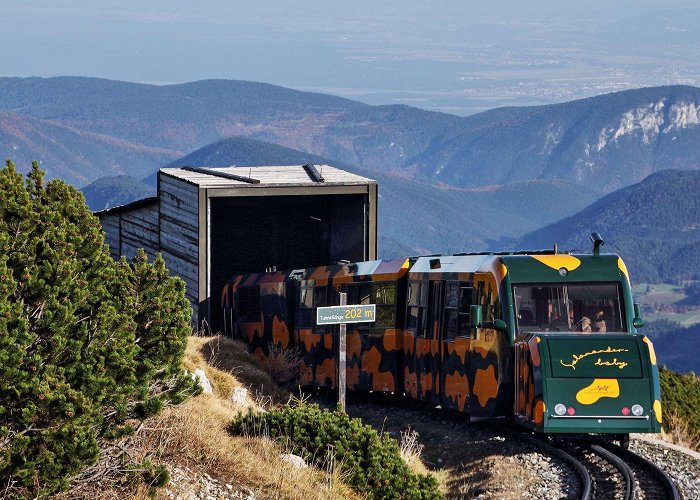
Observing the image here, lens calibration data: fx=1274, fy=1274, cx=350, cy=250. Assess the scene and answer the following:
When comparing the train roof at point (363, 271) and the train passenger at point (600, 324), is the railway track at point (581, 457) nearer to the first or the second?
the train passenger at point (600, 324)

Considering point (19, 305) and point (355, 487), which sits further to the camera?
point (355, 487)

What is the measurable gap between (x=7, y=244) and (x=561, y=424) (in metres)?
9.28

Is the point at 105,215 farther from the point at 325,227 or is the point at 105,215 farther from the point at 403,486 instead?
the point at 403,486

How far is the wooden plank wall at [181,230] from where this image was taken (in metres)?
32.8

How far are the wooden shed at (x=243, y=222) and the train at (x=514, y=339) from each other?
779cm

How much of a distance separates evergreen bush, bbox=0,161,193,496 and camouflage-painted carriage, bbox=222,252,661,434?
23.1 feet

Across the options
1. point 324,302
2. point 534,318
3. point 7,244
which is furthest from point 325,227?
point 7,244

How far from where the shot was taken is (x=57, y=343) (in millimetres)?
10609

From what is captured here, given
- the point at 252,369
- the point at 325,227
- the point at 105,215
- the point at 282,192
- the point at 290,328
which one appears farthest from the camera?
the point at 105,215

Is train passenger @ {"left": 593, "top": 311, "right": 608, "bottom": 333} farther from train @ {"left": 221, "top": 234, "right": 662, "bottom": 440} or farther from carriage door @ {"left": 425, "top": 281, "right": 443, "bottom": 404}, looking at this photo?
carriage door @ {"left": 425, "top": 281, "right": 443, "bottom": 404}

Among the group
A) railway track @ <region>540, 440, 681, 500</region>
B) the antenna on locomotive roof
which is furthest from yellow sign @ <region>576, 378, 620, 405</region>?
the antenna on locomotive roof

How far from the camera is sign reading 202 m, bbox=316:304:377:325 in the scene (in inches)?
698

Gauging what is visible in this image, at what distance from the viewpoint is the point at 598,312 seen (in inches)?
749

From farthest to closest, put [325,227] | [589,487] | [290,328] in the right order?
[325,227] → [290,328] → [589,487]
